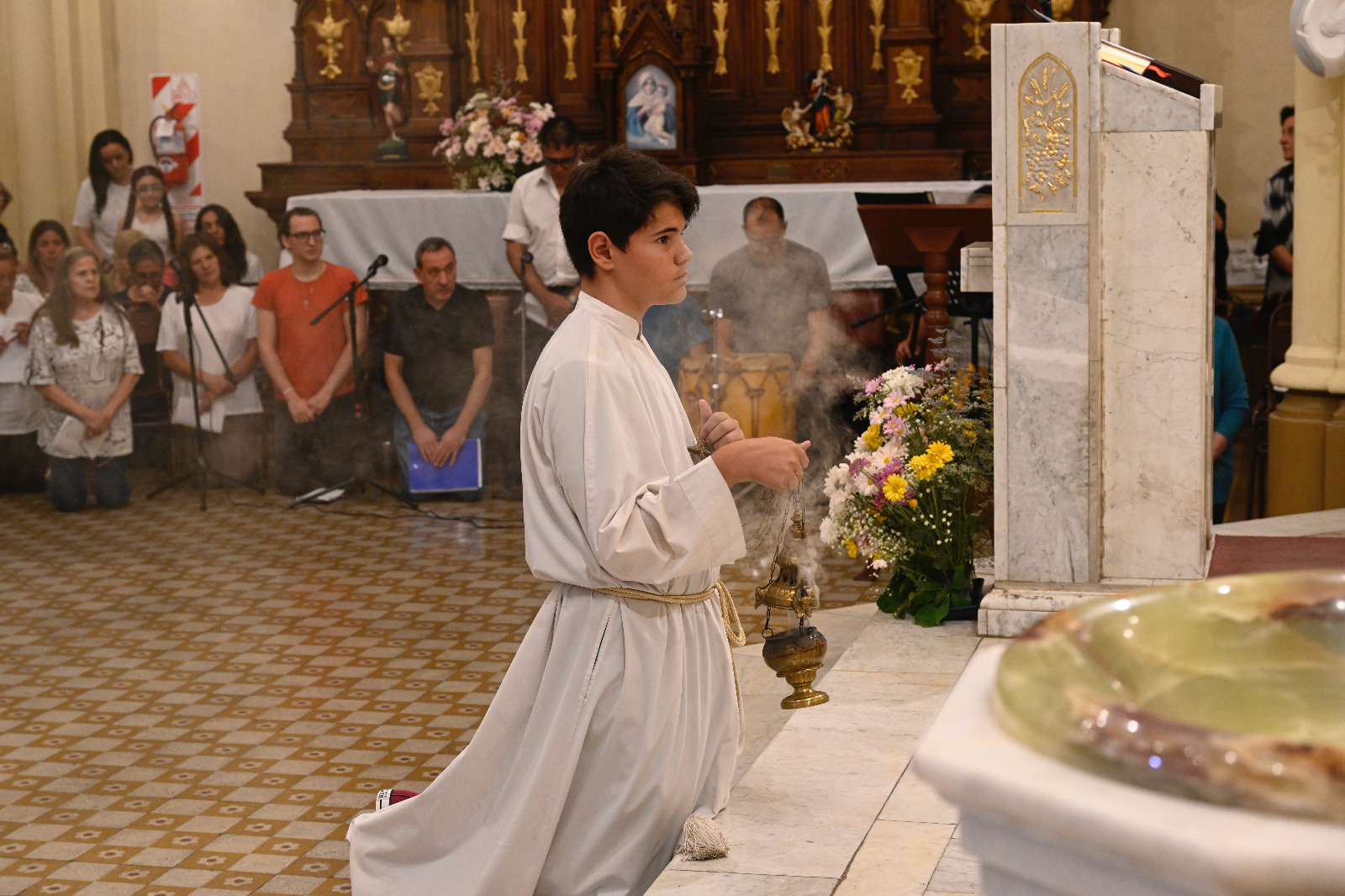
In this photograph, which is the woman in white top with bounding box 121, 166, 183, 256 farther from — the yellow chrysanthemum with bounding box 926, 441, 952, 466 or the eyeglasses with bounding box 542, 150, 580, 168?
the yellow chrysanthemum with bounding box 926, 441, 952, 466

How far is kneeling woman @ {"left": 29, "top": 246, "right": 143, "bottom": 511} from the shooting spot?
27.0 feet

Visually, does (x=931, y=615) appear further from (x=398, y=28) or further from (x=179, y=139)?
(x=179, y=139)

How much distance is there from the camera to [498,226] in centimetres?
866

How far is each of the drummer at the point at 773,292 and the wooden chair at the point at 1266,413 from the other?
2.11 meters

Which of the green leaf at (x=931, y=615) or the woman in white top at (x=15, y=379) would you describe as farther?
the woman in white top at (x=15, y=379)

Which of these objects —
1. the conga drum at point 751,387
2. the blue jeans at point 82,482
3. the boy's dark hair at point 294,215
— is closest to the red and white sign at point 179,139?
the boy's dark hair at point 294,215

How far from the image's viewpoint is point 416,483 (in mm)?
8125

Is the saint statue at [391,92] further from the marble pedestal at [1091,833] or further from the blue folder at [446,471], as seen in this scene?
the marble pedestal at [1091,833]

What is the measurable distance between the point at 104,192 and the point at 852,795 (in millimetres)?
7799

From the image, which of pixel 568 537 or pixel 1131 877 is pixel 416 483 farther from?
pixel 1131 877

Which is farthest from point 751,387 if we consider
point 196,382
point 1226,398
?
point 196,382

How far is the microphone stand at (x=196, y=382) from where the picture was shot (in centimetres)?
823

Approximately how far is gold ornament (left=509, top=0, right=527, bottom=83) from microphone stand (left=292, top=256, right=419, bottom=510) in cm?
193

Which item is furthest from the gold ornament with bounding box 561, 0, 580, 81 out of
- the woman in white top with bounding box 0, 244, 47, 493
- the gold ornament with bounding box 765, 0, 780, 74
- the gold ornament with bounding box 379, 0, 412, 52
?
the woman in white top with bounding box 0, 244, 47, 493
